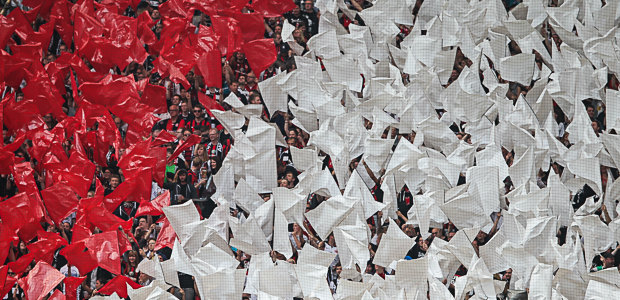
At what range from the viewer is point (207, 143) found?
5.11 metres

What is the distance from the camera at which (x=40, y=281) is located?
446cm

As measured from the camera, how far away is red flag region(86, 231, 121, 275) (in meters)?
4.47

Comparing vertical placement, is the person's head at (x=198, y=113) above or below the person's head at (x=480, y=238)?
above

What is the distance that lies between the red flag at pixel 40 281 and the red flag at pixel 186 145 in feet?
3.61

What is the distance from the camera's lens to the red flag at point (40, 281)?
4414mm

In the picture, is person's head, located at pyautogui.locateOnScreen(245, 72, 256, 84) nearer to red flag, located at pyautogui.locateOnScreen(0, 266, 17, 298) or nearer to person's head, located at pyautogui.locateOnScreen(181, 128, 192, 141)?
person's head, located at pyautogui.locateOnScreen(181, 128, 192, 141)

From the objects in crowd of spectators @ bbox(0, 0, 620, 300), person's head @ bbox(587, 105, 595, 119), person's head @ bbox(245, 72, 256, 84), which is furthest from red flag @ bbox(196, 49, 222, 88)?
person's head @ bbox(587, 105, 595, 119)

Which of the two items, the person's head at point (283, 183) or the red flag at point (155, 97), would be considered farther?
the red flag at point (155, 97)

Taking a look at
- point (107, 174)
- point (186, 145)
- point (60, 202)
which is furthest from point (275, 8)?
point (60, 202)

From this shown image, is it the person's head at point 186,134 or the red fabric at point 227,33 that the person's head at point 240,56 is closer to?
the red fabric at point 227,33

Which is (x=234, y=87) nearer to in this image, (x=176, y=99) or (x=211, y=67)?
(x=211, y=67)

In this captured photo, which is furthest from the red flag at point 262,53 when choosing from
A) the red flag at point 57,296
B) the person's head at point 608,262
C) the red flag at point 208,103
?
the person's head at point 608,262

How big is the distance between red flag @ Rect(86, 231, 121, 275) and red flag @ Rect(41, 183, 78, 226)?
0.44 metres

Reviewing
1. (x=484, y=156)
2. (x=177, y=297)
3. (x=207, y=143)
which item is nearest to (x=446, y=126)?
(x=484, y=156)
